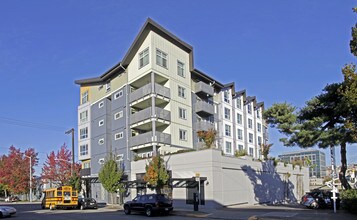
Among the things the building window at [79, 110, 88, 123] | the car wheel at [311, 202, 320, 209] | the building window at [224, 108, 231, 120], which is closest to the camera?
the car wheel at [311, 202, 320, 209]

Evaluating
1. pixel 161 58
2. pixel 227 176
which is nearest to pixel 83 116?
pixel 161 58

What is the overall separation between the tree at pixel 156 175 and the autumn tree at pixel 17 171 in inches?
1858

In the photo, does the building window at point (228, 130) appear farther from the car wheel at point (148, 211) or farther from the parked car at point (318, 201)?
the car wheel at point (148, 211)

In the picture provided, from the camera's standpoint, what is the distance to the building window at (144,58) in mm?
45822

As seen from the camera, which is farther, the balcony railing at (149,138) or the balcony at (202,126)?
the balcony at (202,126)

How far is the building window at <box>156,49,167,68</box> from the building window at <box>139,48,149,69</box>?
45.8 inches

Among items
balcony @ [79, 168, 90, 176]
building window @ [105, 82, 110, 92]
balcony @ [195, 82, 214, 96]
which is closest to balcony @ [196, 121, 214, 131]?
balcony @ [195, 82, 214, 96]

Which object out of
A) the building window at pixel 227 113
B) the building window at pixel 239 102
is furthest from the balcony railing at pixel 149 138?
the building window at pixel 239 102

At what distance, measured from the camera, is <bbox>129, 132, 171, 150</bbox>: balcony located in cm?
4400

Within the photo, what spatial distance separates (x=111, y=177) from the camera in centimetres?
4250

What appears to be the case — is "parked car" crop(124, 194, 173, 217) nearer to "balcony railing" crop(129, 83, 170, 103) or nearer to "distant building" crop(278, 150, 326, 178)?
"balcony railing" crop(129, 83, 170, 103)

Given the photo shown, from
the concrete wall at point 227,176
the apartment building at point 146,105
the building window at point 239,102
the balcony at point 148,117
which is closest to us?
the concrete wall at point 227,176

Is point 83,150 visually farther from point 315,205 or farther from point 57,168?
point 315,205

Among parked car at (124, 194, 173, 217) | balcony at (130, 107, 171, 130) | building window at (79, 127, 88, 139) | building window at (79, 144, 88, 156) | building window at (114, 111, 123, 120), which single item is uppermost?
building window at (114, 111, 123, 120)
